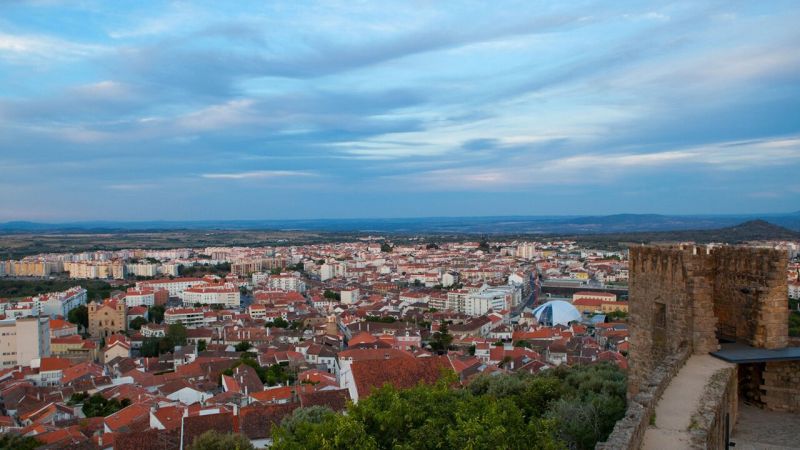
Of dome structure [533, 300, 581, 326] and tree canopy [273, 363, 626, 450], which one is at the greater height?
tree canopy [273, 363, 626, 450]

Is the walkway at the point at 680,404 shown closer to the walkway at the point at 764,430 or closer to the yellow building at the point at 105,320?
the walkway at the point at 764,430

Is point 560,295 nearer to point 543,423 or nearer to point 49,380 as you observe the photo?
point 49,380

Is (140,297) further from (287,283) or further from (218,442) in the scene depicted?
(218,442)

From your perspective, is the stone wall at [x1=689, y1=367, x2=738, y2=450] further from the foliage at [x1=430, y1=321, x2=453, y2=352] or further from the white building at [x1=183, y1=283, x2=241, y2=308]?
the white building at [x1=183, y1=283, x2=241, y2=308]

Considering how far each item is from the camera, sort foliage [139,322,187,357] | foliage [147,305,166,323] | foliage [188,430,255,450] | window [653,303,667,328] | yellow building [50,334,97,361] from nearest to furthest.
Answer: window [653,303,667,328], foliage [188,430,255,450], foliage [139,322,187,357], yellow building [50,334,97,361], foliage [147,305,166,323]

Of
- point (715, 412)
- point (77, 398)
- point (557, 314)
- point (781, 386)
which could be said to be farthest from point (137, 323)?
point (715, 412)

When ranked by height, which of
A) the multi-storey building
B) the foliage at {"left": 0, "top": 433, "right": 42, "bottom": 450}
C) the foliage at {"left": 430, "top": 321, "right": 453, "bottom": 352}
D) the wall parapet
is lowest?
the multi-storey building

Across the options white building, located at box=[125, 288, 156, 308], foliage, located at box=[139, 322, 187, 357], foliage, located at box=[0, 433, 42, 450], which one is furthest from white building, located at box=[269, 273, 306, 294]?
foliage, located at box=[0, 433, 42, 450]

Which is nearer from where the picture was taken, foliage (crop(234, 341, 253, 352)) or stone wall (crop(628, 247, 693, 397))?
stone wall (crop(628, 247, 693, 397))
